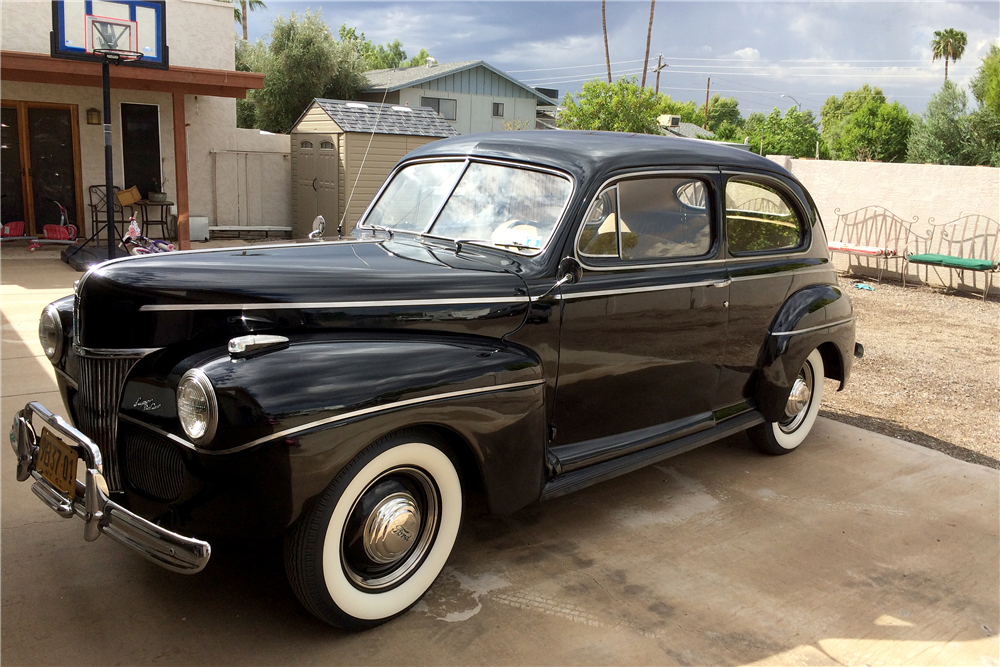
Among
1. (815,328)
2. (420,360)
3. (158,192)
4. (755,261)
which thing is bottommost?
(815,328)

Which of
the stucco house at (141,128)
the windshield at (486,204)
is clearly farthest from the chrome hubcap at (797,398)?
the stucco house at (141,128)

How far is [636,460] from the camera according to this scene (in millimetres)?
3791

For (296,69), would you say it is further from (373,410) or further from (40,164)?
(373,410)

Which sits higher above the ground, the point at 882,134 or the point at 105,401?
the point at 882,134

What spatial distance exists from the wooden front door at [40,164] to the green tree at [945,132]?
19.6m

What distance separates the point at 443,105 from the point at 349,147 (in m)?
18.9

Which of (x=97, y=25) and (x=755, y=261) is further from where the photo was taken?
(x=97, y=25)

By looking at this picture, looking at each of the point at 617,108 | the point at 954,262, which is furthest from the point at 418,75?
the point at 954,262

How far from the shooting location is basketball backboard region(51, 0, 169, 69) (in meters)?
10.0

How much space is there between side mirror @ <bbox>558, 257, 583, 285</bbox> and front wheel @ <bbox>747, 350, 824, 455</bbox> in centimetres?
193

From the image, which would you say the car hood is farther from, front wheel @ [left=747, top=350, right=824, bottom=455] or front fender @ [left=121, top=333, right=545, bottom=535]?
front wheel @ [left=747, top=350, right=824, bottom=455]

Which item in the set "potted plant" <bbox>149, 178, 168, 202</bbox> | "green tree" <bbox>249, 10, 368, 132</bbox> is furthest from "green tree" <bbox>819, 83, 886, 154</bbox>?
"potted plant" <bbox>149, 178, 168, 202</bbox>

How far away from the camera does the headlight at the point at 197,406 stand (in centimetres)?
244

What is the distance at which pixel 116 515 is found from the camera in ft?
8.21
